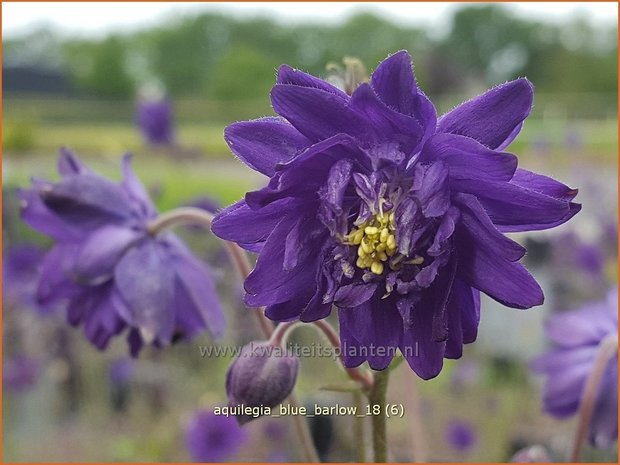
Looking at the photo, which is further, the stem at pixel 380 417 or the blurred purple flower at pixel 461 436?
the blurred purple flower at pixel 461 436

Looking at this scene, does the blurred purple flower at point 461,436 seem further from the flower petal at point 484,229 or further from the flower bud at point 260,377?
the flower petal at point 484,229

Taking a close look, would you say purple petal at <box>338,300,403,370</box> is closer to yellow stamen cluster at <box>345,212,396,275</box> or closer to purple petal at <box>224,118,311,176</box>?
yellow stamen cluster at <box>345,212,396,275</box>

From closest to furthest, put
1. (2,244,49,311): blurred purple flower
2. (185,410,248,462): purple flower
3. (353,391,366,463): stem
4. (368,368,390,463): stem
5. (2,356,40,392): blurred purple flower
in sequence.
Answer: (368,368,390,463): stem < (353,391,366,463): stem < (185,410,248,462): purple flower < (2,244,49,311): blurred purple flower < (2,356,40,392): blurred purple flower

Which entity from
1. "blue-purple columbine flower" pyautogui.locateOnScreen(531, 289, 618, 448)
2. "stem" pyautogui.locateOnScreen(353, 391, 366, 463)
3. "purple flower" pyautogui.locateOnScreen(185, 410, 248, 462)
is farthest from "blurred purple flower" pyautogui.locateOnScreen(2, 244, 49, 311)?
"stem" pyautogui.locateOnScreen(353, 391, 366, 463)

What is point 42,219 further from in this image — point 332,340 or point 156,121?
point 156,121

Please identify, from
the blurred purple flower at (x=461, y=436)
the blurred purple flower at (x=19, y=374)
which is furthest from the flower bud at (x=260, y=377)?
the blurred purple flower at (x=19, y=374)

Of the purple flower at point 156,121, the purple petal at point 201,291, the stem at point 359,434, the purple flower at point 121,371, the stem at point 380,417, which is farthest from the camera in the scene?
the purple flower at point 156,121

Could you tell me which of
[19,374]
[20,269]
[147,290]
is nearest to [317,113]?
[147,290]

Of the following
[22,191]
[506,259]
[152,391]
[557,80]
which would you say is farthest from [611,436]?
[557,80]
